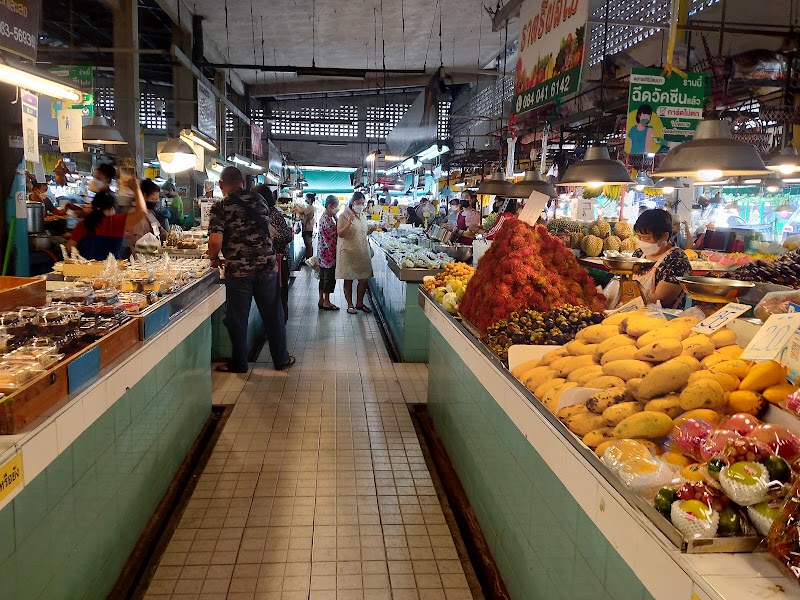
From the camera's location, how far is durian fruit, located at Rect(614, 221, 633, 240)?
9625mm

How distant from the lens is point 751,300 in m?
3.73

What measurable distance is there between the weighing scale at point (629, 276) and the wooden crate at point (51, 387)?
3.14 m

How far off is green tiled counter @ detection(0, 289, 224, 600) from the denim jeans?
2016 millimetres

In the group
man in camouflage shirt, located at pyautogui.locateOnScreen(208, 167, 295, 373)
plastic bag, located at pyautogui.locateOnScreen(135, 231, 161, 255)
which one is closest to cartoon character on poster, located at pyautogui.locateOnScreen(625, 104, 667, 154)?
man in camouflage shirt, located at pyautogui.locateOnScreen(208, 167, 295, 373)

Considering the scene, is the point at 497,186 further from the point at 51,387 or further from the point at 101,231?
the point at 51,387

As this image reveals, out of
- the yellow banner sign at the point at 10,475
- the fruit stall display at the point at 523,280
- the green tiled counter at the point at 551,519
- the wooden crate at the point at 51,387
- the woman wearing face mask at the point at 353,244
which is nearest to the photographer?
the green tiled counter at the point at 551,519

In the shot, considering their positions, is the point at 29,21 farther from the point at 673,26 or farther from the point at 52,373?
the point at 673,26

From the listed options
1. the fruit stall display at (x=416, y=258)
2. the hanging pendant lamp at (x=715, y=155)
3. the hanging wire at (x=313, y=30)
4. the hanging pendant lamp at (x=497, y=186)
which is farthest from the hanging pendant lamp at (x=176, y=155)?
the hanging pendant lamp at (x=715, y=155)

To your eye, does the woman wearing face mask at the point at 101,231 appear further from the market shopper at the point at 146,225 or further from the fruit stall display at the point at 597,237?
the fruit stall display at the point at 597,237

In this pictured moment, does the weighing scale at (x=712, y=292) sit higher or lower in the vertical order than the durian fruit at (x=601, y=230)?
lower

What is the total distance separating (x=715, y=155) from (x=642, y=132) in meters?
2.09

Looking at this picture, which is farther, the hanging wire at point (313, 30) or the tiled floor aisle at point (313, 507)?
the hanging wire at point (313, 30)

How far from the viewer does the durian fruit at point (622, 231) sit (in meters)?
9.62

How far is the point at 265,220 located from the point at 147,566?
368 centimetres
